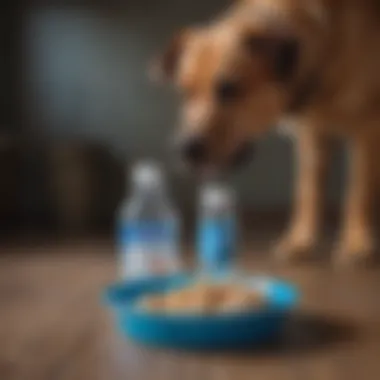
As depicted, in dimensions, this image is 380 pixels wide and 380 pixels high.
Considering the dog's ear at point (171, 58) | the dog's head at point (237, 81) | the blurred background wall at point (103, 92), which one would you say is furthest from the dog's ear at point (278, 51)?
the blurred background wall at point (103, 92)

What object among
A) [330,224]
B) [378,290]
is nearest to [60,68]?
[330,224]

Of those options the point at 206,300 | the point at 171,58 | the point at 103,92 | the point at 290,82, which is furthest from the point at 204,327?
the point at 103,92

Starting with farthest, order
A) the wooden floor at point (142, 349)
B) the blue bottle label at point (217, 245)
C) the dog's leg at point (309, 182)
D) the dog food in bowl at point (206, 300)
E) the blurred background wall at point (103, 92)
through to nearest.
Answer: the blurred background wall at point (103, 92) < the dog's leg at point (309, 182) < the blue bottle label at point (217, 245) < the dog food in bowl at point (206, 300) < the wooden floor at point (142, 349)

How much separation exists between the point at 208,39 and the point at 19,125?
944 millimetres

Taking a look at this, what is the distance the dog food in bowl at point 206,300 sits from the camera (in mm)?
1232

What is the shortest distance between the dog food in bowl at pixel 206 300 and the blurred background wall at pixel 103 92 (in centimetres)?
136

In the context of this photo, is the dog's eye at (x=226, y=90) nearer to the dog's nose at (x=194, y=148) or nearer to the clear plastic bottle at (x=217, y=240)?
the dog's nose at (x=194, y=148)

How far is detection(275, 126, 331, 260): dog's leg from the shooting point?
2002 mm

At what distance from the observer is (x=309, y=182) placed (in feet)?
6.67

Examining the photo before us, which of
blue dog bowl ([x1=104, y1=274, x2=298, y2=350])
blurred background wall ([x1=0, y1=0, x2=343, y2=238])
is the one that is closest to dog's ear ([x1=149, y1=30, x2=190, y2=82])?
blurred background wall ([x1=0, y1=0, x2=343, y2=238])

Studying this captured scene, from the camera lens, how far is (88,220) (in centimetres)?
252

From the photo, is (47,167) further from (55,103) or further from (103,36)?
(103,36)

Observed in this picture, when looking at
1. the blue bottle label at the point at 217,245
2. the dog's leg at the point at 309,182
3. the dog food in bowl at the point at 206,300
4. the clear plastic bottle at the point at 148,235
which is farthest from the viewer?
the dog's leg at the point at 309,182

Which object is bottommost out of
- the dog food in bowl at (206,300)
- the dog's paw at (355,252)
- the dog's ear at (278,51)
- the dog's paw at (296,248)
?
the dog food in bowl at (206,300)
